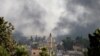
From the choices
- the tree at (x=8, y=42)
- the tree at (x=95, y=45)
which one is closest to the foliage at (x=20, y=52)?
the tree at (x=8, y=42)

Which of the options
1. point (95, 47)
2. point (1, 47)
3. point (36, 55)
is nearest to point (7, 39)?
point (1, 47)

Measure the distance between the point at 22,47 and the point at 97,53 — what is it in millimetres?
19130

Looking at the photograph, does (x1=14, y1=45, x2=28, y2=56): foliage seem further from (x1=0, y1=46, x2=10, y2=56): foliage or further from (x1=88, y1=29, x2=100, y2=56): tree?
(x1=88, y1=29, x2=100, y2=56): tree

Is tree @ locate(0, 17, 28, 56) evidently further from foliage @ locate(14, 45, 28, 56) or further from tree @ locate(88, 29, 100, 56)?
tree @ locate(88, 29, 100, 56)

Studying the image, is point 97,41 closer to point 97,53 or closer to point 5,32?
point 97,53

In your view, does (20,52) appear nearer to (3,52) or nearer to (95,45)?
(3,52)

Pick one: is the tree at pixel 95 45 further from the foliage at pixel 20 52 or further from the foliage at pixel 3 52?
the foliage at pixel 3 52

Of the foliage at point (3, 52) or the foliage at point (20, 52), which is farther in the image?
the foliage at point (20, 52)

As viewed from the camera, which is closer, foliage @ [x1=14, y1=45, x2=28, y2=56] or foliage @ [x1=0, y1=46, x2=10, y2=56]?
foliage @ [x1=0, y1=46, x2=10, y2=56]

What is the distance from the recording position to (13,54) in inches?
3984

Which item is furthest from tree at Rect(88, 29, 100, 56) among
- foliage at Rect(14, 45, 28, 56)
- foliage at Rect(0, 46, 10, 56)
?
foliage at Rect(0, 46, 10, 56)

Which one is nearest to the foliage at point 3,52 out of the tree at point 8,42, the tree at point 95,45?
the tree at point 8,42

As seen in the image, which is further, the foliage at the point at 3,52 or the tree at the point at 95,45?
the tree at the point at 95,45

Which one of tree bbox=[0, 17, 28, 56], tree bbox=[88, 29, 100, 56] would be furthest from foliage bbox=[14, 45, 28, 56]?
tree bbox=[88, 29, 100, 56]
